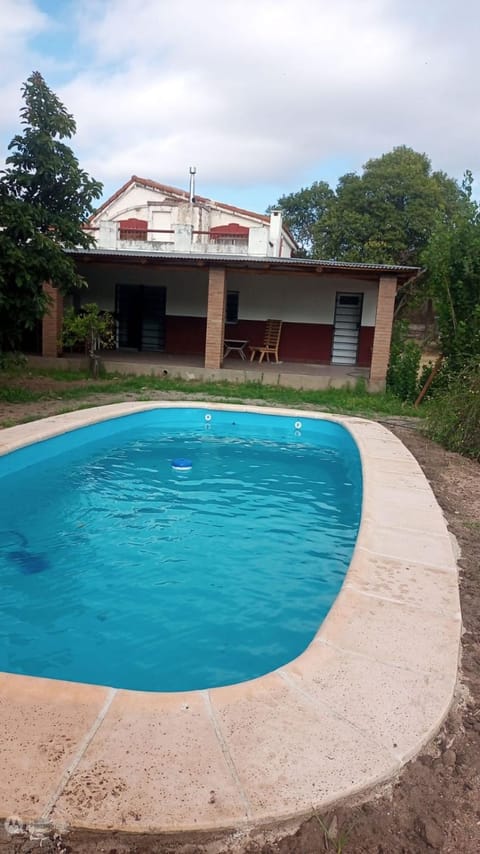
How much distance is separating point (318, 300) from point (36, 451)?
1085 centimetres

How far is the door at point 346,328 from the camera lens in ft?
52.0

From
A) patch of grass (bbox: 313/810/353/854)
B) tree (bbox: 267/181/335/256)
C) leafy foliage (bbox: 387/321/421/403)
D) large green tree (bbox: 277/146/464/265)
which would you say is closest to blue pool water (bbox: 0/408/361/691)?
patch of grass (bbox: 313/810/353/854)

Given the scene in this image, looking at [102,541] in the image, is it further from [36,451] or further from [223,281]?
[223,281]

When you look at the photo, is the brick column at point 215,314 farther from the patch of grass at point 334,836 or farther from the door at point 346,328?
the patch of grass at point 334,836

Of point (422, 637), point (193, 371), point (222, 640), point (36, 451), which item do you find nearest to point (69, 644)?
point (222, 640)

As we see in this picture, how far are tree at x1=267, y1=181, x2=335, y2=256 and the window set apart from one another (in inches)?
1123

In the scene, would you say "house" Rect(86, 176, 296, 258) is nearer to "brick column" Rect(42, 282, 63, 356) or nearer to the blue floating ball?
"brick column" Rect(42, 282, 63, 356)

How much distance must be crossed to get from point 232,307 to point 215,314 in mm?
3516

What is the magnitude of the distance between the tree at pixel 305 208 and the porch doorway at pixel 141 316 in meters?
28.5

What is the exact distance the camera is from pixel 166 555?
4809 mm

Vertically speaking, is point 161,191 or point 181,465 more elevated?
point 161,191

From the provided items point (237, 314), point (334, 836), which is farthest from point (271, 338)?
point (334, 836)

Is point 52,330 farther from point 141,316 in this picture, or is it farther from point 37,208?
point 37,208

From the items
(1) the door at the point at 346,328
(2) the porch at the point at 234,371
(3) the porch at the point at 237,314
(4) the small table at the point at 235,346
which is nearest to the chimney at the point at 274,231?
(3) the porch at the point at 237,314
